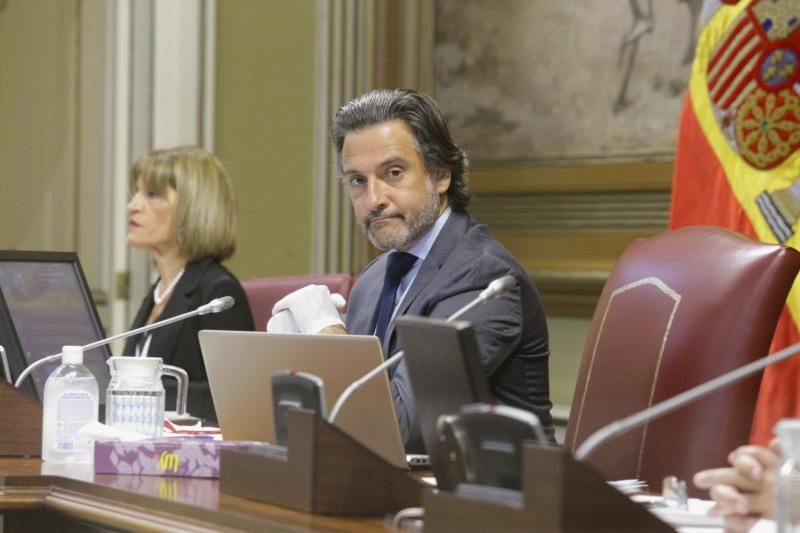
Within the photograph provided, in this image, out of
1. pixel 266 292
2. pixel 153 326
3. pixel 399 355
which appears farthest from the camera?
pixel 266 292

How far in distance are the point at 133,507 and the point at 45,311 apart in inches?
37.2

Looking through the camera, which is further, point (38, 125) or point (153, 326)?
point (38, 125)

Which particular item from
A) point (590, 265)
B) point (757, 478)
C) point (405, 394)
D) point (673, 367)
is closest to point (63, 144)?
point (590, 265)

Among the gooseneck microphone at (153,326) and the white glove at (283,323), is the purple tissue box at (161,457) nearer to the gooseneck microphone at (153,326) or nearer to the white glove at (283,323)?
the gooseneck microphone at (153,326)

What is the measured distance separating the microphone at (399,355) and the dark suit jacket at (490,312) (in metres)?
0.54

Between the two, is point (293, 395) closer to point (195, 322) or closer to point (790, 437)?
point (790, 437)

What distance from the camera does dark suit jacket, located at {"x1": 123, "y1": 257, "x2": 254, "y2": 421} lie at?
357cm

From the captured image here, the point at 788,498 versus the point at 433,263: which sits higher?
the point at 433,263

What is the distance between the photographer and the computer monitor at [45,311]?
2619mm

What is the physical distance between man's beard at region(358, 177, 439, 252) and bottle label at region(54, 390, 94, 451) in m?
0.75

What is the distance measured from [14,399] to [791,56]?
189cm

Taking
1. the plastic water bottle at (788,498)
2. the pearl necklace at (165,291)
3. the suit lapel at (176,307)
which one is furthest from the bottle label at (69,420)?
the pearl necklace at (165,291)

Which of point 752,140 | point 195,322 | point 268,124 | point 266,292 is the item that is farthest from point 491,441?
point 268,124

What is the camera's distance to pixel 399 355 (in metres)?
1.74
